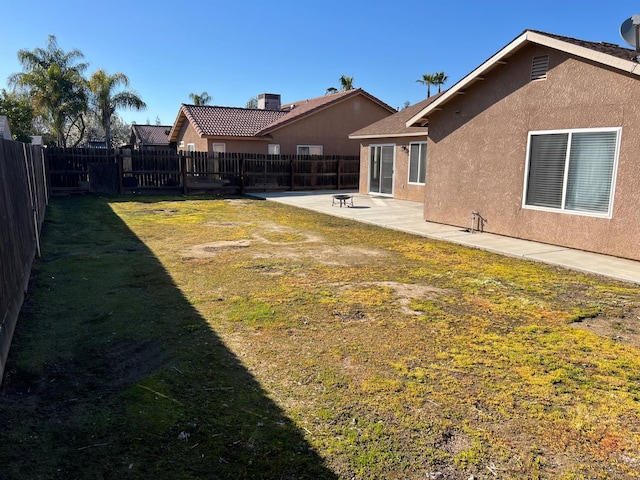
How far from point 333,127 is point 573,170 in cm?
1966

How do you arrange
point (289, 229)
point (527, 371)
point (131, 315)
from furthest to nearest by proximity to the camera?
point (289, 229) < point (131, 315) < point (527, 371)

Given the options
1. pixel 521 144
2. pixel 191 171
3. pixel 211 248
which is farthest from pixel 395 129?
pixel 211 248

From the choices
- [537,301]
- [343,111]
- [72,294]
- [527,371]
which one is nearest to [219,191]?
[343,111]

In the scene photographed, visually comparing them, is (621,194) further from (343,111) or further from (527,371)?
(343,111)

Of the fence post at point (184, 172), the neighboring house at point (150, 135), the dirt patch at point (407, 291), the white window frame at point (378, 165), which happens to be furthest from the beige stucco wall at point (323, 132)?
the dirt patch at point (407, 291)

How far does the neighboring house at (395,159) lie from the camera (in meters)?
17.7

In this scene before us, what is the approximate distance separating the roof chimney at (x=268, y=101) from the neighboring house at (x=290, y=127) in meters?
6.20

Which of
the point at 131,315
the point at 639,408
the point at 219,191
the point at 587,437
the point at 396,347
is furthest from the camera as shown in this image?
the point at 219,191

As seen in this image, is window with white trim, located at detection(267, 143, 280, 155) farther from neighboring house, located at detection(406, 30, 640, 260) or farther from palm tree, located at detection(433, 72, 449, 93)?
palm tree, located at detection(433, 72, 449, 93)

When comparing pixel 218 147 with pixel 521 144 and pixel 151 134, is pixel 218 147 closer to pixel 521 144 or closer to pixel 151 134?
pixel 521 144

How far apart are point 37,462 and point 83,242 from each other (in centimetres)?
775

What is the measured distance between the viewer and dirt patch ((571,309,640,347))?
4766 mm

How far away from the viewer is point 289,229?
11641mm

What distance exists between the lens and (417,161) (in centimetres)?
1781
